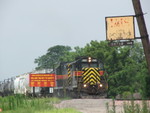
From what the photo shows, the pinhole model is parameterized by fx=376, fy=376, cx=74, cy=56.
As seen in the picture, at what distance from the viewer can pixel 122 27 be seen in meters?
9.93

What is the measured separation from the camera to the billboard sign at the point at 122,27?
9.93m

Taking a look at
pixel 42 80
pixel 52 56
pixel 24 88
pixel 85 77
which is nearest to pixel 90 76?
pixel 85 77

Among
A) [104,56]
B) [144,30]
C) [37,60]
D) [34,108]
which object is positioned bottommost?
[34,108]

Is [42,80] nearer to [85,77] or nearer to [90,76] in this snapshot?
[85,77]

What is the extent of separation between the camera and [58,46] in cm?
11819

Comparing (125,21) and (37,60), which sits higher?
(37,60)

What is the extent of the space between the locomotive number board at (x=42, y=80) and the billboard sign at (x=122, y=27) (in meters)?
25.5

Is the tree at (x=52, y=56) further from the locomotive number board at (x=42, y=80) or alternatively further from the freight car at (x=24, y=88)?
the locomotive number board at (x=42, y=80)

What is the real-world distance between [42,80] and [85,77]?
786cm

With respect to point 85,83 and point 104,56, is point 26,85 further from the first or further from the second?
point 85,83

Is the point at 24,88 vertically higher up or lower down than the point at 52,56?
lower down

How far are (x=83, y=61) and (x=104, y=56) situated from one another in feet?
46.2

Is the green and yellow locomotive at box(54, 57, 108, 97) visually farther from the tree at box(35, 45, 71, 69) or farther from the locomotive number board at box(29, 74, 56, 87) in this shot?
the tree at box(35, 45, 71, 69)

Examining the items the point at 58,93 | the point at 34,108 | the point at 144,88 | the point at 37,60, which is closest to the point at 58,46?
the point at 37,60
